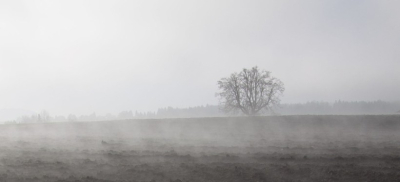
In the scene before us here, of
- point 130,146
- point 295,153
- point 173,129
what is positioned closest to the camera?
point 295,153

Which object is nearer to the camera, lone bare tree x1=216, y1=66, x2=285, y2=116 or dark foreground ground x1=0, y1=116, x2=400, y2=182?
dark foreground ground x1=0, y1=116, x2=400, y2=182

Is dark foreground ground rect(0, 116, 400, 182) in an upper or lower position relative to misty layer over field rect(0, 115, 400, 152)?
lower

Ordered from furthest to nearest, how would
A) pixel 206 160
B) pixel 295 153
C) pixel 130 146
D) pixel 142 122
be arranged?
pixel 142 122
pixel 130 146
pixel 295 153
pixel 206 160

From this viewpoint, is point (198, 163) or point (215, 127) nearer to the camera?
point (198, 163)

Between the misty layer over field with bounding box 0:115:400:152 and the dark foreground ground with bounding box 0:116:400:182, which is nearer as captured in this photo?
the dark foreground ground with bounding box 0:116:400:182

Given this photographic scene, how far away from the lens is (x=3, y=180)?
1126 cm

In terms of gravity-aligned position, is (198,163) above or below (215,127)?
below

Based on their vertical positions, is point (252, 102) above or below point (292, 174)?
above

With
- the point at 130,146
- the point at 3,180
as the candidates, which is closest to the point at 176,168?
the point at 3,180

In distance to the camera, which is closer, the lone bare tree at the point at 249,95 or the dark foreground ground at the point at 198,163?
the dark foreground ground at the point at 198,163

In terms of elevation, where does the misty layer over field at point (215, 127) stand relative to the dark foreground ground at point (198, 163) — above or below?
above

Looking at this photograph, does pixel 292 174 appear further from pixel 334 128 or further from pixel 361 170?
pixel 334 128

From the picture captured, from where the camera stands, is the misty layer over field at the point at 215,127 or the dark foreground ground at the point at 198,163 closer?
the dark foreground ground at the point at 198,163

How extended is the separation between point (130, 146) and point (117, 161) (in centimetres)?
521
